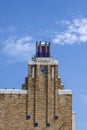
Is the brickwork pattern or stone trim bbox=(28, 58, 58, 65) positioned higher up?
stone trim bbox=(28, 58, 58, 65)

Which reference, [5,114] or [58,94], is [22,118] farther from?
[58,94]

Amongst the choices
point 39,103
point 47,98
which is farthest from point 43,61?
point 39,103

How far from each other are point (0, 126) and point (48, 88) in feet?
22.1

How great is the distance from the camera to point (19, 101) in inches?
1617

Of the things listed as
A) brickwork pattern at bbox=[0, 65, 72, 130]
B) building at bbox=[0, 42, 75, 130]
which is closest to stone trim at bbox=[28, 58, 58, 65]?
building at bbox=[0, 42, 75, 130]

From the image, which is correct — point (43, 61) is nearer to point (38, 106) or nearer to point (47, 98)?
point (47, 98)

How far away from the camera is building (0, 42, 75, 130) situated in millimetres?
40375

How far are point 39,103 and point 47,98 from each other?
1050 mm

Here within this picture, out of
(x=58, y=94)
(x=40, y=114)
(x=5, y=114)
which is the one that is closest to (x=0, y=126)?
(x=5, y=114)

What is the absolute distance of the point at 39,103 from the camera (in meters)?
41.0

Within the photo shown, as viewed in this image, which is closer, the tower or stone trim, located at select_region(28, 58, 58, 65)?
the tower

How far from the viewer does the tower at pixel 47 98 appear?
132 ft

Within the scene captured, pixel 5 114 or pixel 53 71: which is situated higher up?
pixel 53 71

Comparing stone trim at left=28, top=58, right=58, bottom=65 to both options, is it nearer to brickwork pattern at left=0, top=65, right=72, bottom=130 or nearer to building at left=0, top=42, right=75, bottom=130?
building at left=0, top=42, right=75, bottom=130
